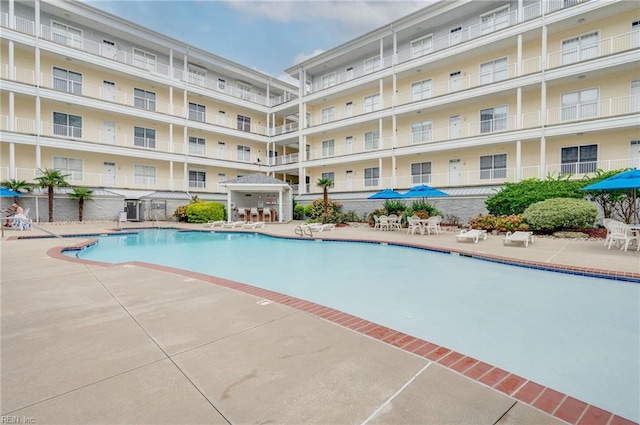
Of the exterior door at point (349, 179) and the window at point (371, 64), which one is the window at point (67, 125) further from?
the window at point (371, 64)

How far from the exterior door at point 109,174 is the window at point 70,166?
1399mm

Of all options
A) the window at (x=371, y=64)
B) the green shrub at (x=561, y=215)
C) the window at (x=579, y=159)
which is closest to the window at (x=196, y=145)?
the window at (x=371, y=64)

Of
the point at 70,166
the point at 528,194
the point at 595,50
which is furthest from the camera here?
the point at 70,166

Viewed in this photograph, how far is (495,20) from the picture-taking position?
20547 mm

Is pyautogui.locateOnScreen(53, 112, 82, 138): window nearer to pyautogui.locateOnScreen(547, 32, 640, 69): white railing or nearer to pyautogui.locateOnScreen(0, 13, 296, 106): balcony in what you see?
pyautogui.locateOnScreen(0, 13, 296, 106): balcony

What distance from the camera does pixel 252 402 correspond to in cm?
215

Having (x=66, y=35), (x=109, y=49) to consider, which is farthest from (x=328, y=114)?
(x=66, y=35)

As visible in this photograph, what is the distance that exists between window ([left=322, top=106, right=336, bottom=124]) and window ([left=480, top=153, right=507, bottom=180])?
45.8ft

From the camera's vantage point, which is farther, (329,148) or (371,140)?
(329,148)

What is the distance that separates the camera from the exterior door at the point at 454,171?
21797mm

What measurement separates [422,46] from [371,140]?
7.98 meters

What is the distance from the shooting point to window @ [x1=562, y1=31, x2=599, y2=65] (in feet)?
57.8

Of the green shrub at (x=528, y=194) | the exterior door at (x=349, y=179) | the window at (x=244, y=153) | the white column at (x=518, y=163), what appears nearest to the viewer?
the green shrub at (x=528, y=194)

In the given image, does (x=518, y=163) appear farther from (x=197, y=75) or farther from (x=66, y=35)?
(x=66, y=35)
